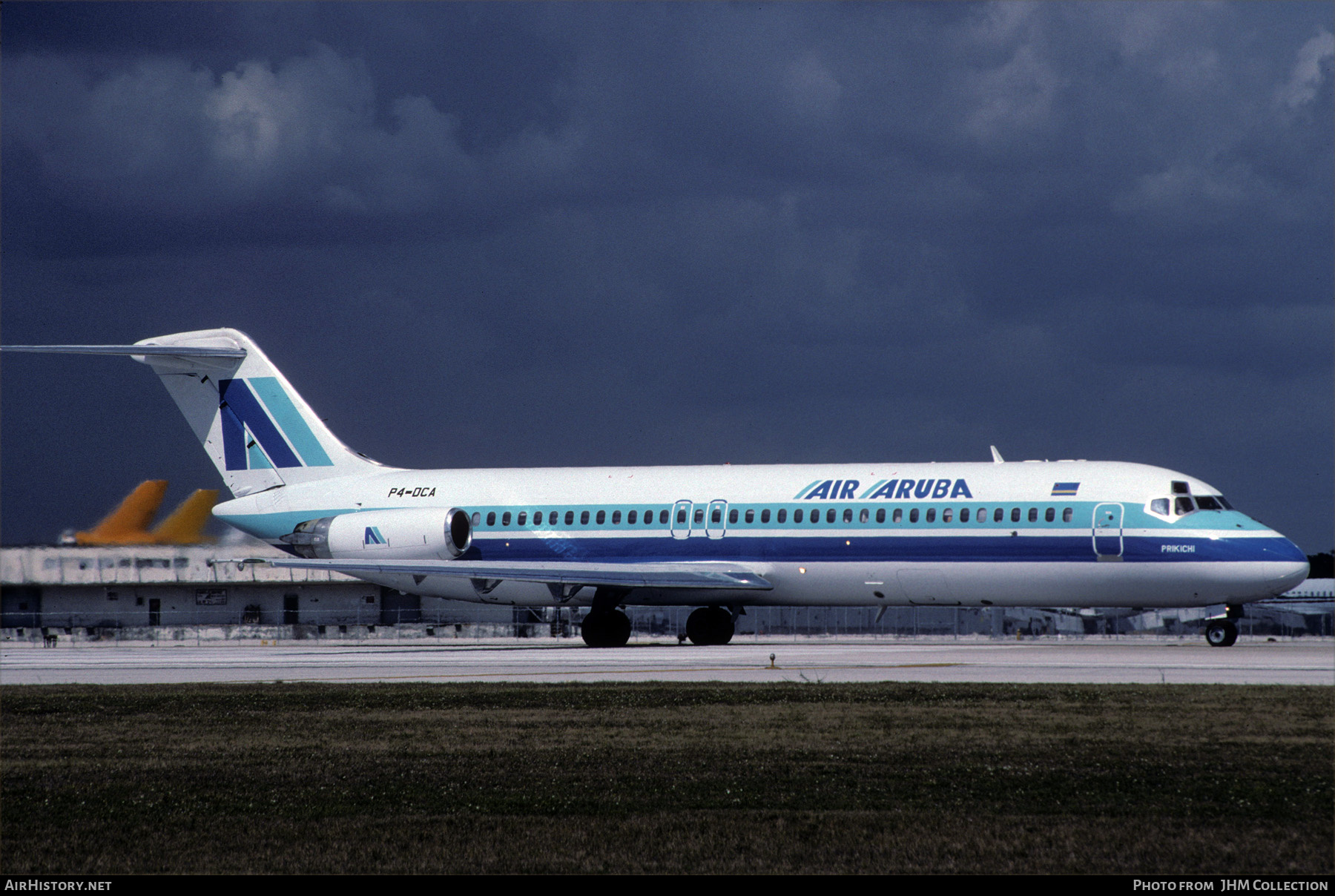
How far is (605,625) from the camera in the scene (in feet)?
140

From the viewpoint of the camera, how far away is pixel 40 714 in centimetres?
2052

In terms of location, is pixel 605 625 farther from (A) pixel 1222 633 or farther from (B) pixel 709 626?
(A) pixel 1222 633

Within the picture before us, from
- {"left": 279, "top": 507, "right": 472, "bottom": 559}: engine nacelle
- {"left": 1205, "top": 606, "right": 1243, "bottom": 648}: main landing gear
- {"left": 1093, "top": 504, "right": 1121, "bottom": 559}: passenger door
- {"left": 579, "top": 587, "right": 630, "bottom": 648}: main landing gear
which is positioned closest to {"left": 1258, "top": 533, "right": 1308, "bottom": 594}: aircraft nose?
{"left": 1205, "top": 606, "right": 1243, "bottom": 648}: main landing gear

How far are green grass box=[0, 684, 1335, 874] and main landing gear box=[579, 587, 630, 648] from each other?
21.0 m

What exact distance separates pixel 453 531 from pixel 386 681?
709 inches

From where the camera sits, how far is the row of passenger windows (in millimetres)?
37469

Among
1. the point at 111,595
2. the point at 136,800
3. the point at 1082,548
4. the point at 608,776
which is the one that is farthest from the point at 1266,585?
the point at 111,595

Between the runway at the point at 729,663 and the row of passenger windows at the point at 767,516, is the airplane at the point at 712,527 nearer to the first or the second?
the row of passenger windows at the point at 767,516

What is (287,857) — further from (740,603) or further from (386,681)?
(740,603)

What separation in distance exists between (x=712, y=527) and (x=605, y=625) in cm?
445

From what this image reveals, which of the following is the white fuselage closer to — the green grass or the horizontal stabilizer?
the horizontal stabilizer

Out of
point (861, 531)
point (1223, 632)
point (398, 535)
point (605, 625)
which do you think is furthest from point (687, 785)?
point (398, 535)

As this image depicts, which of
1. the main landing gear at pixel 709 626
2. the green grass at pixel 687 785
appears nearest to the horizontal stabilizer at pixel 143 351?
the main landing gear at pixel 709 626
